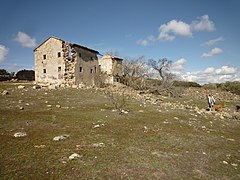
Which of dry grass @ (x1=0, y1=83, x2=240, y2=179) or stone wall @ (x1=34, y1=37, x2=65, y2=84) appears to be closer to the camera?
dry grass @ (x1=0, y1=83, x2=240, y2=179)

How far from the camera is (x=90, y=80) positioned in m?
34.3

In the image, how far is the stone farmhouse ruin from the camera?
29.8 m

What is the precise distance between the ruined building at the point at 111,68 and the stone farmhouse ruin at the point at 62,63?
5.79 m

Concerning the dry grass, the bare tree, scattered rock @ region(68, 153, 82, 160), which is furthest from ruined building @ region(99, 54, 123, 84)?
scattered rock @ region(68, 153, 82, 160)

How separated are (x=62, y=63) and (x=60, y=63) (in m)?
0.39

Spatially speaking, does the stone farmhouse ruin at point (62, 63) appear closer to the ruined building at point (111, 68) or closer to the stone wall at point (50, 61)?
the stone wall at point (50, 61)

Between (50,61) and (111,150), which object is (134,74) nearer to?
(50,61)

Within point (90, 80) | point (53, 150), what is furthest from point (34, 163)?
point (90, 80)

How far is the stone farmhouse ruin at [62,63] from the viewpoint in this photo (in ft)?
97.7

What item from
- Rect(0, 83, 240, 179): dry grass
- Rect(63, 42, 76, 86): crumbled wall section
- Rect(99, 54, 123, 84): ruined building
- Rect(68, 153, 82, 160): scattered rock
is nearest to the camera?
Rect(0, 83, 240, 179): dry grass

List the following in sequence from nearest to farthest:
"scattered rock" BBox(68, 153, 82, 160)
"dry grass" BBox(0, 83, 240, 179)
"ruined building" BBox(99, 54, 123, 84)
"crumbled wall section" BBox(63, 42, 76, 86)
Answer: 1. "dry grass" BBox(0, 83, 240, 179)
2. "scattered rock" BBox(68, 153, 82, 160)
3. "crumbled wall section" BBox(63, 42, 76, 86)
4. "ruined building" BBox(99, 54, 123, 84)

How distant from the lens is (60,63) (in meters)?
29.8

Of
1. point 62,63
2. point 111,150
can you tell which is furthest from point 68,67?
point 111,150

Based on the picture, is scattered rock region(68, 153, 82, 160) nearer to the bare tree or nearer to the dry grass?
the dry grass
